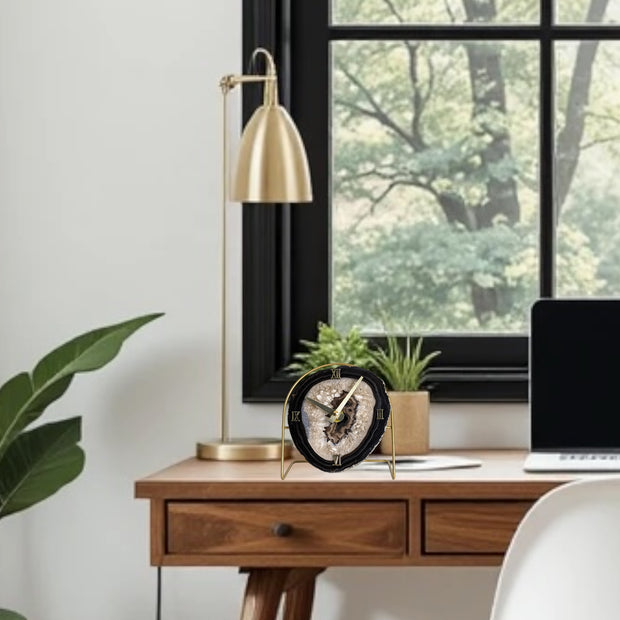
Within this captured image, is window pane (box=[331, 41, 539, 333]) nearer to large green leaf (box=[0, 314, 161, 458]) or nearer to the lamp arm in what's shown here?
the lamp arm

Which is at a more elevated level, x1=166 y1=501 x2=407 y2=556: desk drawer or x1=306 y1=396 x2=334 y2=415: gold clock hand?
x1=306 y1=396 x2=334 y2=415: gold clock hand

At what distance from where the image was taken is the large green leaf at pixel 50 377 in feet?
7.78

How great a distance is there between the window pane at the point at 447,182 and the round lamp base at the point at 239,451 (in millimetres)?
412

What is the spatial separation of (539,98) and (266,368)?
0.78 meters

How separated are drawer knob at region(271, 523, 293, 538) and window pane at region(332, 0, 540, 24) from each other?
116 centimetres

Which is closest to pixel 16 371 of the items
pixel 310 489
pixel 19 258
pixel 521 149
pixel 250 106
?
pixel 19 258

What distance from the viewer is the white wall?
107 inches

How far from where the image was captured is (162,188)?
8.90 ft

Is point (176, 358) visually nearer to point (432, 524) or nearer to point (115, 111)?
point (115, 111)

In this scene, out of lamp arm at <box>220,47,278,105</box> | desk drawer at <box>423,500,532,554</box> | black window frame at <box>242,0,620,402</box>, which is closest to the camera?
desk drawer at <box>423,500,532,554</box>

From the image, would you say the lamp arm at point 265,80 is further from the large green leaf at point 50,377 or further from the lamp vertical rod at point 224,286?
the large green leaf at point 50,377

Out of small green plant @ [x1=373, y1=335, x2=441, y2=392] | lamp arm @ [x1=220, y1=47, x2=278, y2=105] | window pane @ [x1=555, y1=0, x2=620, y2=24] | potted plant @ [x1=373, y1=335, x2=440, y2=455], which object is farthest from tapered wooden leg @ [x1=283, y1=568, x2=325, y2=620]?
window pane @ [x1=555, y1=0, x2=620, y2=24]

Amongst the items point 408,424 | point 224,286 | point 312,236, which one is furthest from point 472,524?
point 312,236

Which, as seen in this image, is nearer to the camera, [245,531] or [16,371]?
[245,531]
